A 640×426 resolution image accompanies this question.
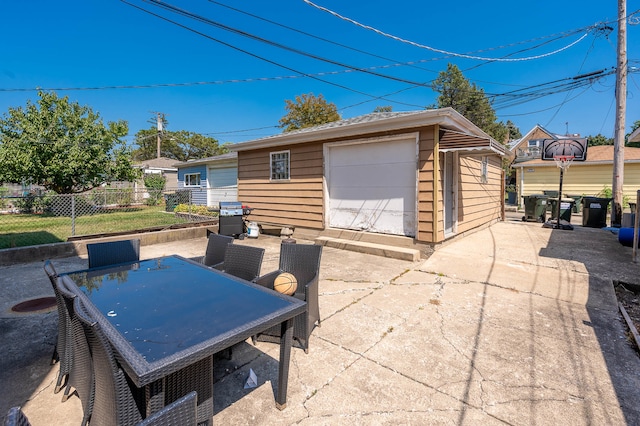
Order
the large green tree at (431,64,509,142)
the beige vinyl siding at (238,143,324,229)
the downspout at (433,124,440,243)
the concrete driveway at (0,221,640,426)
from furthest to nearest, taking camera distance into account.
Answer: the large green tree at (431,64,509,142) → the beige vinyl siding at (238,143,324,229) → the downspout at (433,124,440,243) → the concrete driveway at (0,221,640,426)

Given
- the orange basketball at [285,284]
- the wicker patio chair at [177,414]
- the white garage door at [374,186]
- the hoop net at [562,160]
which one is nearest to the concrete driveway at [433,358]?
the orange basketball at [285,284]

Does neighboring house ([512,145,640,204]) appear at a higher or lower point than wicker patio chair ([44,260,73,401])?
higher

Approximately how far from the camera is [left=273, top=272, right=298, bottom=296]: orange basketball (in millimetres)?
2898

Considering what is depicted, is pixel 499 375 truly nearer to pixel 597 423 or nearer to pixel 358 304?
pixel 597 423

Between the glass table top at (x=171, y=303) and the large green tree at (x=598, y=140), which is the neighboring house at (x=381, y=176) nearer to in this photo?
the glass table top at (x=171, y=303)

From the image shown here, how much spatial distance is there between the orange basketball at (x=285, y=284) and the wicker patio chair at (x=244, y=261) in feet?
0.72

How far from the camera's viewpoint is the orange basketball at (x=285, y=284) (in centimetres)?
290

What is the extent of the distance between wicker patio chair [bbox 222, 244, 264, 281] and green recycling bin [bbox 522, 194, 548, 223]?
451 inches

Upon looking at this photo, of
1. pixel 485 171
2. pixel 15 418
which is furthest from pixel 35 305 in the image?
pixel 485 171

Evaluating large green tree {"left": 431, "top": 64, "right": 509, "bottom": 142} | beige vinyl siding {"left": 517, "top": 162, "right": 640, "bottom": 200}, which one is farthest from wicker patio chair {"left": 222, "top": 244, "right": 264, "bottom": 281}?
large green tree {"left": 431, "top": 64, "right": 509, "bottom": 142}

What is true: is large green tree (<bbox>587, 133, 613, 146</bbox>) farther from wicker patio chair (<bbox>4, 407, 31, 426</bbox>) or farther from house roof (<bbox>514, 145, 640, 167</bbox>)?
wicker patio chair (<bbox>4, 407, 31, 426</bbox>)

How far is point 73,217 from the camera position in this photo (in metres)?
6.62

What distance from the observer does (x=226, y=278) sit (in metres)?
2.52

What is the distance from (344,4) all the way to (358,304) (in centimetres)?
827
